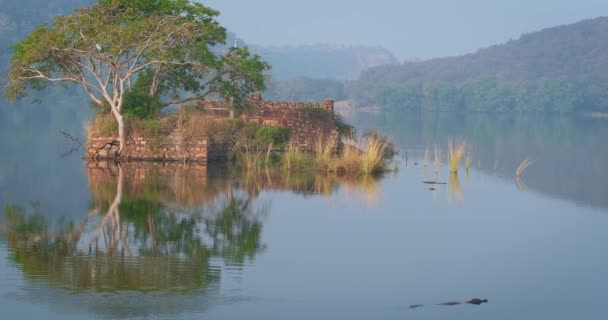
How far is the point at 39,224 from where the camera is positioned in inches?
694

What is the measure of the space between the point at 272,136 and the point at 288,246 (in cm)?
1482

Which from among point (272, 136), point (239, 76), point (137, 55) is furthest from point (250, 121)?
point (137, 55)

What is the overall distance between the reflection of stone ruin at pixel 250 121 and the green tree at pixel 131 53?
0.61 meters

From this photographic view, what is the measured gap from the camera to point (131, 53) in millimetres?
30969

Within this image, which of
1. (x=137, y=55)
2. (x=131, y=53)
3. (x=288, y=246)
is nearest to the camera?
(x=288, y=246)

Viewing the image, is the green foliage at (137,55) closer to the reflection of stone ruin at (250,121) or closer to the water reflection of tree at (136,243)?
the reflection of stone ruin at (250,121)

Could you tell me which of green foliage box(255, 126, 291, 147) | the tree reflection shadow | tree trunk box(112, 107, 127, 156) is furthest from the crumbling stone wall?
the tree reflection shadow

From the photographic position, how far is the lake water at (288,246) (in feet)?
40.8

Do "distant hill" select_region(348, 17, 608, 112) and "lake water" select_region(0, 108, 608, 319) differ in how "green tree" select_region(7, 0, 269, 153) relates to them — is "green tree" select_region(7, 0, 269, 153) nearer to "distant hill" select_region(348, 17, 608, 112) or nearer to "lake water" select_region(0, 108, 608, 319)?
"lake water" select_region(0, 108, 608, 319)

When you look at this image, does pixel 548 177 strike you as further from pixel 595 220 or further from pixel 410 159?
pixel 595 220

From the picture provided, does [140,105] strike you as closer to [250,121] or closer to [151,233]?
[250,121]

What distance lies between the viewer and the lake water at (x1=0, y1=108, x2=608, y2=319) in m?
12.4

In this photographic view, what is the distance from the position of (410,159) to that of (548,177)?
5.56 m

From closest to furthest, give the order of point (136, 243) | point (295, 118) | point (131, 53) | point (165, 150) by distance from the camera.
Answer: point (136, 243), point (165, 150), point (131, 53), point (295, 118)
